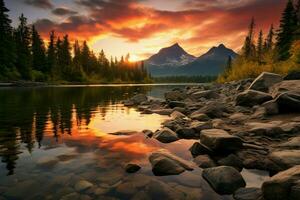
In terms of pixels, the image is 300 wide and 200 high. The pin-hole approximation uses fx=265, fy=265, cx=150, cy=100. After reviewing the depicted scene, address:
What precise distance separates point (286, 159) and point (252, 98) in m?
10.00

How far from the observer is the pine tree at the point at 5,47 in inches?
2419

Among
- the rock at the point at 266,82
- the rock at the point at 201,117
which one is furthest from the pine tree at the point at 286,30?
the rock at the point at 201,117

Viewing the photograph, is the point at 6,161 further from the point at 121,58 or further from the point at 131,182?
the point at 121,58

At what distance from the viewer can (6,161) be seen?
8180 mm

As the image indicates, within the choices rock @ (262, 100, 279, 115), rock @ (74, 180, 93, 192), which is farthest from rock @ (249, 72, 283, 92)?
rock @ (74, 180, 93, 192)

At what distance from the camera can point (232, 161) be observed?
26.1 ft

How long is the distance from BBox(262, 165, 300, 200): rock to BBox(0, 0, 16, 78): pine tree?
66.1m

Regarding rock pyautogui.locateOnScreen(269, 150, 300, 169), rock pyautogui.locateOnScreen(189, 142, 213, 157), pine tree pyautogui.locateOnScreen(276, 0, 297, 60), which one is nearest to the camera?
rock pyautogui.locateOnScreen(269, 150, 300, 169)

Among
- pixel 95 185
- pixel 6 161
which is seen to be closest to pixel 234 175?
pixel 95 185

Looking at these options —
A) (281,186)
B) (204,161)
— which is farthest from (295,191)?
(204,161)

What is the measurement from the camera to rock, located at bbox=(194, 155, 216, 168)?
792cm

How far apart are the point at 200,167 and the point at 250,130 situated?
12.5 feet

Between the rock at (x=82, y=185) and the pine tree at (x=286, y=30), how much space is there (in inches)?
2071

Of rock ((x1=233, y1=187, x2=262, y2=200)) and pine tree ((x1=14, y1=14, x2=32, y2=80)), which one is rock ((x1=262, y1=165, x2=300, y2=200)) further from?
pine tree ((x1=14, y1=14, x2=32, y2=80))
